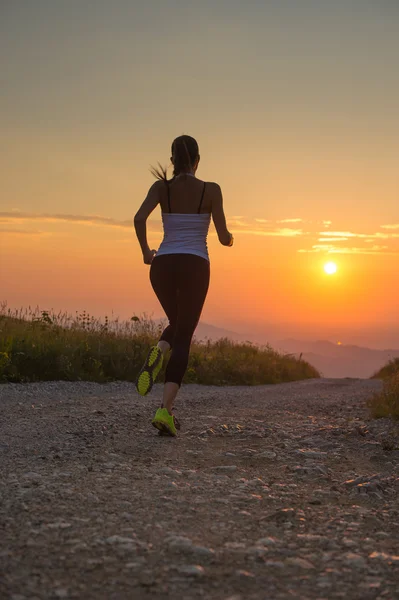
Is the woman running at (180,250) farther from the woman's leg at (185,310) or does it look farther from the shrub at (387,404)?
the shrub at (387,404)

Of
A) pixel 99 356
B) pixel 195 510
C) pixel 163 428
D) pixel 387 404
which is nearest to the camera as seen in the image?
pixel 195 510

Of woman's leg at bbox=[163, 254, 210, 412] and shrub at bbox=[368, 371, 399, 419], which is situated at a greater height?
woman's leg at bbox=[163, 254, 210, 412]

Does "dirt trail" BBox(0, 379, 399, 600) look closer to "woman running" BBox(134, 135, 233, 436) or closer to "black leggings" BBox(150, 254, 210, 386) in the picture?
"woman running" BBox(134, 135, 233, 436)

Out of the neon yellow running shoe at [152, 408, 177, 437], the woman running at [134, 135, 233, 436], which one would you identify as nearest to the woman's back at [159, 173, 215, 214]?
the woman running at [134, 135, 233, 436]

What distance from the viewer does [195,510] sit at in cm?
371

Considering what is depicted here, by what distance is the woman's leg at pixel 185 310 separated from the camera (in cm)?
577

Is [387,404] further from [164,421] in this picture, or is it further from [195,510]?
[195,510]

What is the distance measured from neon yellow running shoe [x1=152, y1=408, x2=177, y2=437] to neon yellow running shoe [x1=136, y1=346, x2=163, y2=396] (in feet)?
0.74

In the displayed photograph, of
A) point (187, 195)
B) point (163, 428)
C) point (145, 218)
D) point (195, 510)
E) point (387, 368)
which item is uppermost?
point (187, 195)

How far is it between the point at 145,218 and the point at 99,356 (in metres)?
7.48

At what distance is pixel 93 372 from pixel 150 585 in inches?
387

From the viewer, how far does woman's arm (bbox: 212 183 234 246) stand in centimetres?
580

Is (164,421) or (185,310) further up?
(185,310)

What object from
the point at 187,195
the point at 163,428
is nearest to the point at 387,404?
the point at 163,428
